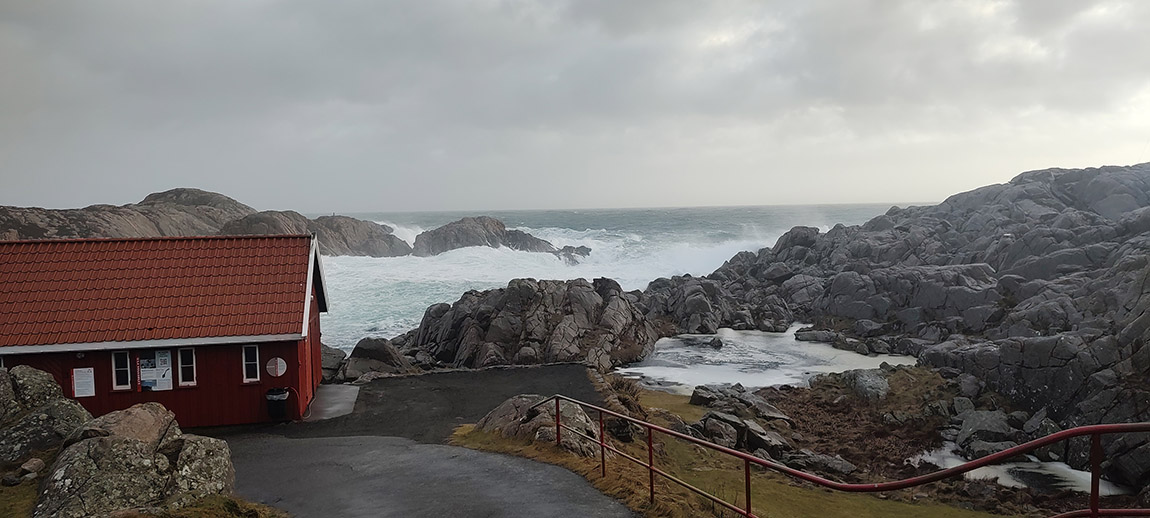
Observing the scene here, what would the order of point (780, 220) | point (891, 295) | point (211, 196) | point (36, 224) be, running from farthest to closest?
point (780, 220) → point (211, 196) → point (36, 224) → point (891, 295)

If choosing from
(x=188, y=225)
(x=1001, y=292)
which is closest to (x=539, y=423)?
(x=1001, y=292)

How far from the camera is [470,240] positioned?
100m

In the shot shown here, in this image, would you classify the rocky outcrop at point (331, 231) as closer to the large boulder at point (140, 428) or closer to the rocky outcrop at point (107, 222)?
the rocky outcrop at point (107, 222)

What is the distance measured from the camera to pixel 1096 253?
37000 millimetres

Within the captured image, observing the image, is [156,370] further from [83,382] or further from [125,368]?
[83,382]

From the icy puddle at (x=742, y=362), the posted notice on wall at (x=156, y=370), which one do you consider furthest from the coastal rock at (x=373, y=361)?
the icy puddle at (x=742, y=362)

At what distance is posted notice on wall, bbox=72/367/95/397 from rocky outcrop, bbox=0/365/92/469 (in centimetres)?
398

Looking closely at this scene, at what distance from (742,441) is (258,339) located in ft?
45.3

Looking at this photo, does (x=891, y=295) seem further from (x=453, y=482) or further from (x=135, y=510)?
A: (x=135, y=510)

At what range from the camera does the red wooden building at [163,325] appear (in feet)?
57.0

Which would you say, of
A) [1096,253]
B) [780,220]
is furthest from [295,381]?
[780,220]

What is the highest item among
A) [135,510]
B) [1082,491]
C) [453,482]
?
[135,510]

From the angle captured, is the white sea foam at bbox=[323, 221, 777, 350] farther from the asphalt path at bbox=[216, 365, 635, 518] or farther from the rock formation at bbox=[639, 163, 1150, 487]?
the asphalt path at bbox=[216, 365, 635, 518]

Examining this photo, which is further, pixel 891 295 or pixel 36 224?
pixel 36 224
